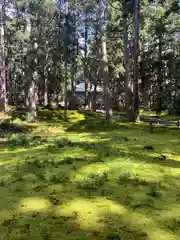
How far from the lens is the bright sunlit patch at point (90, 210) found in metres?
6.15

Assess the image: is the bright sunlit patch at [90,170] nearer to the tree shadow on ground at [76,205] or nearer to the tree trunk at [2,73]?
the tree shadow on ground at [76,205]

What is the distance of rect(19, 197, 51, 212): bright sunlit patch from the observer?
6781 millimetres

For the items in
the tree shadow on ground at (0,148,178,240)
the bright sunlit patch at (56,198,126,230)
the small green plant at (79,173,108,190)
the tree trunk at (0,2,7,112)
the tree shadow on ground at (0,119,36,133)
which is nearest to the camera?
the tree shadow on ground at (0,148,178,240)

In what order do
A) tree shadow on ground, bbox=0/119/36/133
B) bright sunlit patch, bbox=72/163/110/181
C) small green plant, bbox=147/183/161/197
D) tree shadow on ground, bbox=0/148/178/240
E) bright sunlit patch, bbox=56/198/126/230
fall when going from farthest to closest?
tree shadow on ground, bbox=0/119/36/133
bright sunlit patch, bbox=72/163/110/181
small green plant, bbox=147/183/161/197
bright sunlit patch, bbox=56/198/126/230
tree shadow on ground, bbox=0/148/178/240

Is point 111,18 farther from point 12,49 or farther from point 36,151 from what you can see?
point 36,151

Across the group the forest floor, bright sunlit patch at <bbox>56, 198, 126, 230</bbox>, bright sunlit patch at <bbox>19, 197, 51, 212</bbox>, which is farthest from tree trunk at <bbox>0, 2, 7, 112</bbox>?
bright sunlit patch at <bbox>56, 198, 126, 230</bbox>

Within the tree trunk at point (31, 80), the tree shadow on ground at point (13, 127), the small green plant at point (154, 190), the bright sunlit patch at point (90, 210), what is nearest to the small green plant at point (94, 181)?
the bright sunlit patch at point (90, 210)

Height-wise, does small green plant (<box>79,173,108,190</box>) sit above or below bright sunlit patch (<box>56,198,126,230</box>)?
above

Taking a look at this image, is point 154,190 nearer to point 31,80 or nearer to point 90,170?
point 90,170

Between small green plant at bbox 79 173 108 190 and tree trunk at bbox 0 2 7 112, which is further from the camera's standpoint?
tree trunk at bbox 0 2 7 112

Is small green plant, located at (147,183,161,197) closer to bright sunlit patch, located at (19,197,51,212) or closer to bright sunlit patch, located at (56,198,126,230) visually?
bright sunlit patch, located at (56,198,126,230)

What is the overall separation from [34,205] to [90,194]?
1.33 m

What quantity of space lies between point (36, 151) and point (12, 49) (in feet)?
119

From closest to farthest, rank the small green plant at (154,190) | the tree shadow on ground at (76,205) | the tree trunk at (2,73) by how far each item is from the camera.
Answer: the tree shadow on ground at (76,205) < the small green plant at (154,190) < the tree trunk at (2,73)
